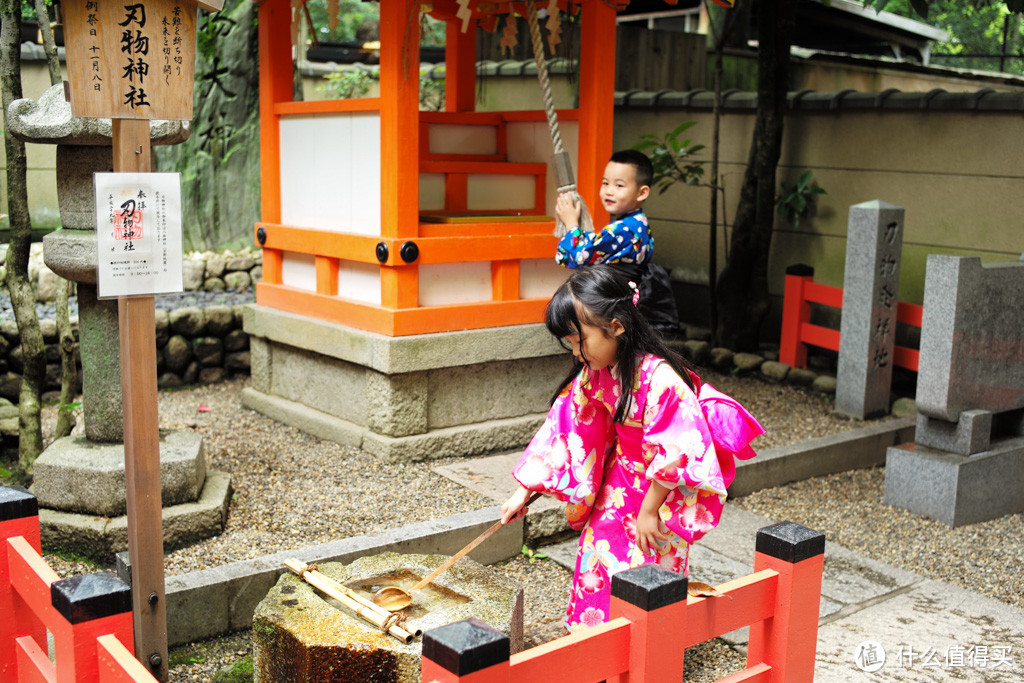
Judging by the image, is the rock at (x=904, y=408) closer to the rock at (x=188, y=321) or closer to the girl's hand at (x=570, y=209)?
the girl's hand at (x=570, y=209)

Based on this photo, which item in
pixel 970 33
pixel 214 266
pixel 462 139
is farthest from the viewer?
pixel 970 33

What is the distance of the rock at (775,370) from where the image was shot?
7.46 m

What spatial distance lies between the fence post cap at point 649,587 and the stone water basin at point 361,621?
659 mm

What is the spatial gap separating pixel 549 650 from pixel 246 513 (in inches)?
115

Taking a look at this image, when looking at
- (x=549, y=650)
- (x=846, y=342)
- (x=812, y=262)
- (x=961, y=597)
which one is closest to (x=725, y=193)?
(x=812, y=262)

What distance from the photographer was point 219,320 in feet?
23.4

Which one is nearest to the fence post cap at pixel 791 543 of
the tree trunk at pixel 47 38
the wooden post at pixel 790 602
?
the wooden post at pixel 790 602

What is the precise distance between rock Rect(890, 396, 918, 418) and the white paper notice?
5447 mm

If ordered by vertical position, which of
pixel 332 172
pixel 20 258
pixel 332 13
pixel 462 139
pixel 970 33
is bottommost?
pixel 20 258

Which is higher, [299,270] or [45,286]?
[299,270]

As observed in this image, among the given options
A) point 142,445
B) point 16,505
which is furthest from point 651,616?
point 142,445

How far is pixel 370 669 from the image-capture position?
275cm

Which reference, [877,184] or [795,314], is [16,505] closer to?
[795,314]

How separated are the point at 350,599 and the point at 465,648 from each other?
1.43 metres
